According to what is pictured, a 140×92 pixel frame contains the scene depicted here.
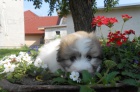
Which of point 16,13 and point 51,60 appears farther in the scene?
point 16,13

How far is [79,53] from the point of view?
8.55 feet

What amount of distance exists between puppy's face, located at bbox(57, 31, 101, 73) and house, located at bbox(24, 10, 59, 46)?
104 ft

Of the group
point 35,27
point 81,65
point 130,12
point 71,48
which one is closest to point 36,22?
point 35,27

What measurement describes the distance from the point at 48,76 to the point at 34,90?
1.80 ft

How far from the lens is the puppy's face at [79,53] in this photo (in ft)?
8.39

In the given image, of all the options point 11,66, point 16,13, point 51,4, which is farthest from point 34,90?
point 16,13

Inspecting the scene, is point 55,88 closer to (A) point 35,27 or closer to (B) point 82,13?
(B) point 82,13

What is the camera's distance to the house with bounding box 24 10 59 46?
35.5 metres

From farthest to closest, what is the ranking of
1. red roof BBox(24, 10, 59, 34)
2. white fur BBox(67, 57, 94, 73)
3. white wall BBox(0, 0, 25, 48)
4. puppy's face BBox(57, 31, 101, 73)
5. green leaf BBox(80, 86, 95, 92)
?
red roof BBox(24, 10, 59, 34), white wall BBox(0, 0, 25, 48), puppy's face BBox(57, 31, 101, 73), white fur BBox(67, 57, 94, 73), green leaf BBox(80, 86, 95, 92)

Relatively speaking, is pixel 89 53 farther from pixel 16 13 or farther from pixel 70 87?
pixel 16 13

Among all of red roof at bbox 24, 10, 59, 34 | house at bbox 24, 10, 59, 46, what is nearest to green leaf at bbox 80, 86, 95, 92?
house at bbox 24, 10, 59, 46

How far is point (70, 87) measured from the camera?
233 cm

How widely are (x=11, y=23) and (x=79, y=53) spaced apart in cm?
1957

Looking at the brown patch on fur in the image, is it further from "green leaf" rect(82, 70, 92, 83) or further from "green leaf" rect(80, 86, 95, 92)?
"green leaf" rect(80, 86, 95, 92)
